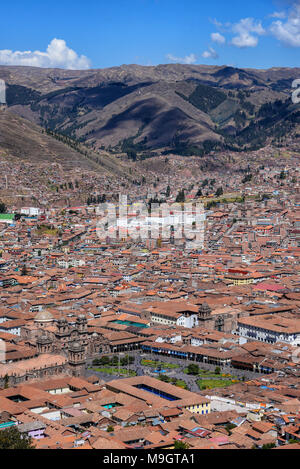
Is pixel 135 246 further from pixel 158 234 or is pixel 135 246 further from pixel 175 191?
pixel 175 191

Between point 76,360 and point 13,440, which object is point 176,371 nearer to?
point 76,360

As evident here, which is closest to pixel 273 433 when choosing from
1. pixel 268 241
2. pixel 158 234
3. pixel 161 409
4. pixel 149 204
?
pixel 161 409

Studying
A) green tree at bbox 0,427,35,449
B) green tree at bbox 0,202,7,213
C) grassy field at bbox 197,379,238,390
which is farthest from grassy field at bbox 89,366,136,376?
green tree at bbox 0,202,7,213

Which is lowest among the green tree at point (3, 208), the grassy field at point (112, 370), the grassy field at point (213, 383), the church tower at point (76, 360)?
the grassy field at point (213, 383)

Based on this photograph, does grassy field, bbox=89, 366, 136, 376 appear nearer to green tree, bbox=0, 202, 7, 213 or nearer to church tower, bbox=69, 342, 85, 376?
church tower, bbox=69, 342, 85, 376

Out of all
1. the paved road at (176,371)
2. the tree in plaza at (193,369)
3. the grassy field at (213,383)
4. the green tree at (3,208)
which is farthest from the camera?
the green tree at (3,208)

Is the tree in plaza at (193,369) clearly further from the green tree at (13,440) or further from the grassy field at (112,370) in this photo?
the green tree at (13,440)

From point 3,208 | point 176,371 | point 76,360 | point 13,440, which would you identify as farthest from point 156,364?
point 3,208

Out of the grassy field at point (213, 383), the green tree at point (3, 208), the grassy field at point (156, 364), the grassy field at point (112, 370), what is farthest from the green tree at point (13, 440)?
the green tree at point (3, 208)
